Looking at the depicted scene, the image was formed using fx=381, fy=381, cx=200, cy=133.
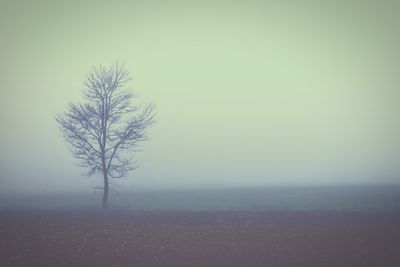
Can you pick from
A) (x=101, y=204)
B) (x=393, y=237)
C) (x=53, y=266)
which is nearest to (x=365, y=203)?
(x=393, y=237)

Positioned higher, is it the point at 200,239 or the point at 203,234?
the point at 203,234

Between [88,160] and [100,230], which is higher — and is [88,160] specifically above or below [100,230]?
above

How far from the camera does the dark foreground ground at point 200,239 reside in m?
9.58

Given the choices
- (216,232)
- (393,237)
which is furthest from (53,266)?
(393,237)

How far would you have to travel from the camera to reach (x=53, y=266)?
9.26 m

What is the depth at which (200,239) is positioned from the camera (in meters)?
10.7

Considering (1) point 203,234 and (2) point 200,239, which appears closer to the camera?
(2) point 200,239

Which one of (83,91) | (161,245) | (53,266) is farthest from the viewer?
(83,91)

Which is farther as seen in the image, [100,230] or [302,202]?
[302,202]

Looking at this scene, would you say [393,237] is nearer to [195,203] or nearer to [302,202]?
[302,202]

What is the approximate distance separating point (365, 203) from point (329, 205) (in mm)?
1486

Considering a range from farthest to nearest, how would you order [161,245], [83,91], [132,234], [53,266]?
[83,91]
[132,234]
[161,245]
[53,266]

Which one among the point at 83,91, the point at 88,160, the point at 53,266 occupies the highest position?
the point at 83,91

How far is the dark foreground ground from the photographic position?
958 centimetres
